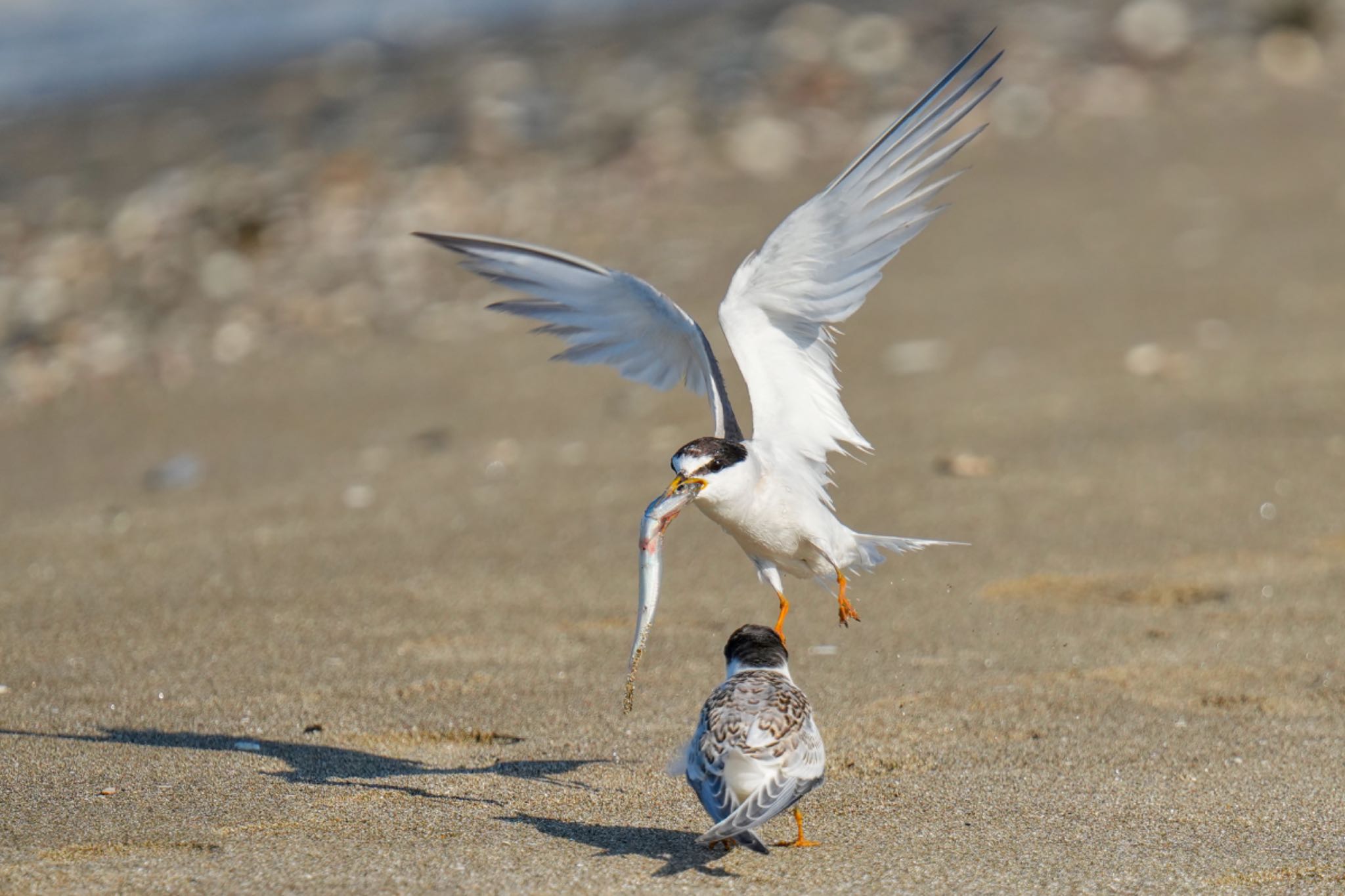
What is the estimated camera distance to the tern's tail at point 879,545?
3.76m

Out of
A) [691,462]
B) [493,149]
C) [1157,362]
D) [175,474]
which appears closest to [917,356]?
[1157,362]

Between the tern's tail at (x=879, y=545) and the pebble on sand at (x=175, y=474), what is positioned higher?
the tern's tail at (x=879, y=545)

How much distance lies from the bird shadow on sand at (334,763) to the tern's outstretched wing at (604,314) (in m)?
0.94

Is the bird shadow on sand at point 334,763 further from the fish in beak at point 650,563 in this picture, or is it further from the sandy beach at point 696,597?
the fish in beak at point 650,563

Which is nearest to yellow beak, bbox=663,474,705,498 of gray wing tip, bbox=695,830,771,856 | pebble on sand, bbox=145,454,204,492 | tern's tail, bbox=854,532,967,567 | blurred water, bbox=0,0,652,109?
tern's tail, bbox=854,532,967,567

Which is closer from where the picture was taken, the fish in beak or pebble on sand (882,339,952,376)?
the fish in beak

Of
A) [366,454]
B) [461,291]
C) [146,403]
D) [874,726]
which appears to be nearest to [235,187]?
[461,291]

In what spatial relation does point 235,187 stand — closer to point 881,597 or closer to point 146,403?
point 146,403

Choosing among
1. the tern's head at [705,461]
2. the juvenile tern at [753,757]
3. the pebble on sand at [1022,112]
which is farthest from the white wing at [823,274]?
the pebble on sand at [1022,112]

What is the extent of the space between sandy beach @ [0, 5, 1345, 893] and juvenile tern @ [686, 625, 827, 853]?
137 mm

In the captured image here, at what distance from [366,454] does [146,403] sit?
1.32 metres

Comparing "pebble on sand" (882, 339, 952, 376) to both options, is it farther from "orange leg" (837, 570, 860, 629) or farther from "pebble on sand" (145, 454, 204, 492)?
"pebble on sand" (145, 454, 204, 492)

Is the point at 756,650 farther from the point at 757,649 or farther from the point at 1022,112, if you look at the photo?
the point at 1022,112

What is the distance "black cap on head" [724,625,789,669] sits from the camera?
318 centimetres
